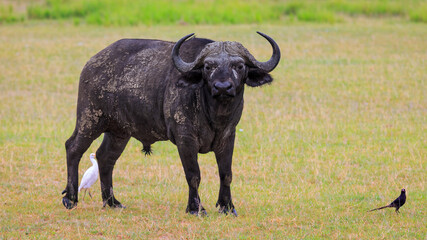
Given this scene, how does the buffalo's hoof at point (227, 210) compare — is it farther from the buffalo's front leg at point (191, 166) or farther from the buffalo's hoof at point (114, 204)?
the buffalo's hoof at point (114, 204)

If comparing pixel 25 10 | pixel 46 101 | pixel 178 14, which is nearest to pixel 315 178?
pixel 46 101

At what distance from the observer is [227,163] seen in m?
8.70

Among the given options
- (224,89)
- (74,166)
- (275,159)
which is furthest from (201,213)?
(275,159)

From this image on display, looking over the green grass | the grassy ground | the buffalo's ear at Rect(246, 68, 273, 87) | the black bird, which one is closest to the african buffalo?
the buffalo's ear at Rect(246, 68, 273, 87)

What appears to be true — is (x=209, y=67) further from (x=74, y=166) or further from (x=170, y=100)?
(x=74, y=166)

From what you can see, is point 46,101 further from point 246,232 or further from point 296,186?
point 246,232

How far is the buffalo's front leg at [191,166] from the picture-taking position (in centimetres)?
841

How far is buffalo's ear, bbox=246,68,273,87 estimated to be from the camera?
330 inches

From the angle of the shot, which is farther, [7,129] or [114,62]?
[7,129]

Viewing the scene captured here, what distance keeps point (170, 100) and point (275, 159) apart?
13.6 feet

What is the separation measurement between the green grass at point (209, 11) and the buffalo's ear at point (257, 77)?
23239mm

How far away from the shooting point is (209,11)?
1310 inches

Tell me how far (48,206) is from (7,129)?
5574 mm

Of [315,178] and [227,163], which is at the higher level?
[227,163]
